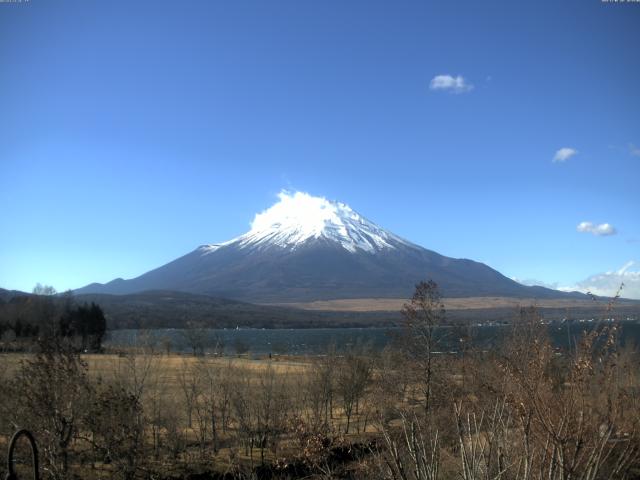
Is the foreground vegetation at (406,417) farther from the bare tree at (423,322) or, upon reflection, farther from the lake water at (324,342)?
the lake water at (324,342)

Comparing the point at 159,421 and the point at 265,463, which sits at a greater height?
the point at 159,421

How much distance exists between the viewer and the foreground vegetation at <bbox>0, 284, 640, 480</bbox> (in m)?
6.04

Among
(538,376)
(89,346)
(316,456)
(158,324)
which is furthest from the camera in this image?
(158,324)

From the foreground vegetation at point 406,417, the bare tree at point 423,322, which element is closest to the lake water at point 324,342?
the bare tree at point 423,322

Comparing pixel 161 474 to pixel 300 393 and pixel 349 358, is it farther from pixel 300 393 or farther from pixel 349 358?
pixel 349 358

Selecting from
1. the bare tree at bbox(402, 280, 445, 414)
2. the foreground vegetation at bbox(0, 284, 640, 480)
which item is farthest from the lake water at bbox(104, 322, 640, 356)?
the foreground vegetation at bbox(0, 284, 640, 480)

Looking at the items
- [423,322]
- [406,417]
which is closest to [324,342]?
[423,322]

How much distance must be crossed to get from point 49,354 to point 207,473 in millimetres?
11812

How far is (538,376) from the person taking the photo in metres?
6.93

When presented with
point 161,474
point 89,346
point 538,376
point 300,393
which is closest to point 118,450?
point 161,474

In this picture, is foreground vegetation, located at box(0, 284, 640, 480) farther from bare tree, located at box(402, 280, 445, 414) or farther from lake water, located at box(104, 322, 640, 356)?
lake water, located at box(104, 322, 640, 356)

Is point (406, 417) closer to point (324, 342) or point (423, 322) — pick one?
point (423, 322)

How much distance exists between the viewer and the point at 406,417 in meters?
8.64

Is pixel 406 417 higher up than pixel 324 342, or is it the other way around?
pixel 406 417
